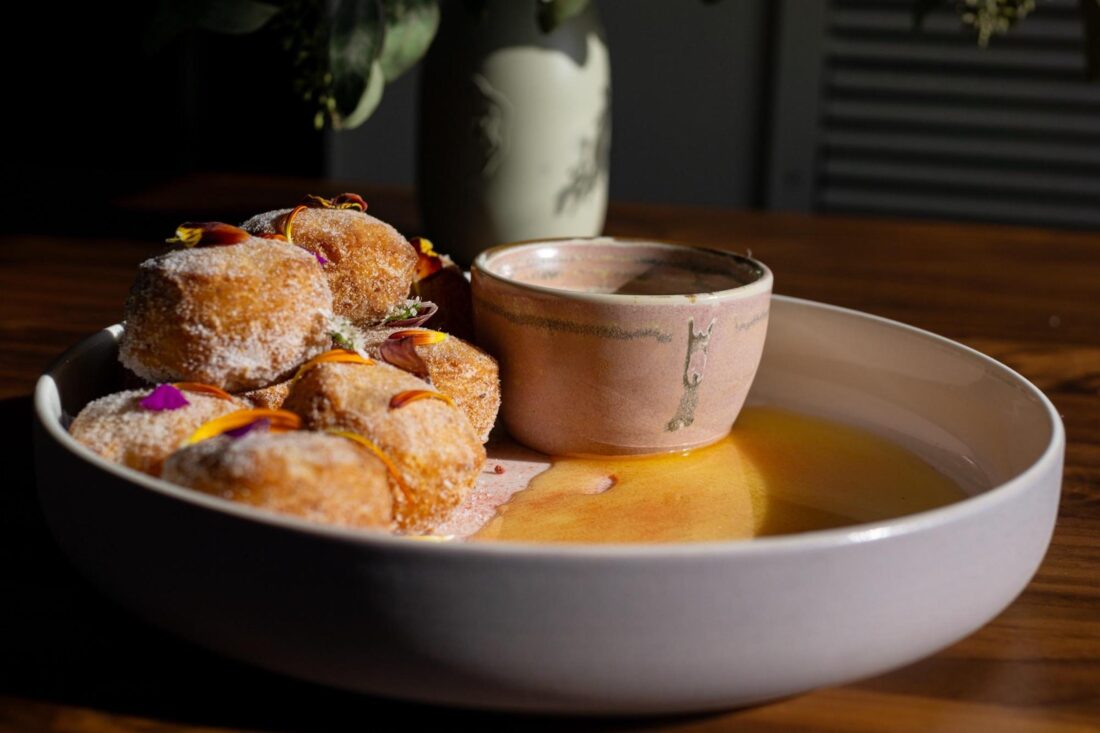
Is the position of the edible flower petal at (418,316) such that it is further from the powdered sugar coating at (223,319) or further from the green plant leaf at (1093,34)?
the green plant leaf at (1093,34)

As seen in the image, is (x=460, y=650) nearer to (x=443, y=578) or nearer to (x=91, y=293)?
(x=443, y=578)

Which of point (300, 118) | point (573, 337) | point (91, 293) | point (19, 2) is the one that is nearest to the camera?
point (573, 337)

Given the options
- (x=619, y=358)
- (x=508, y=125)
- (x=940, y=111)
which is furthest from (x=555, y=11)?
(x=940, y=111)

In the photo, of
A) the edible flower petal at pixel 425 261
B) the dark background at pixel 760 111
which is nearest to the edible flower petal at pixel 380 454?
the edible flower petal at pixel 425 261

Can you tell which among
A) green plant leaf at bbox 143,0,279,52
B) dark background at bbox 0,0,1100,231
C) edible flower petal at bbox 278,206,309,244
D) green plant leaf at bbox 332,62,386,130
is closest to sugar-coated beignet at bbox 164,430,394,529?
edible flower petal at bbox 278,206,309,244

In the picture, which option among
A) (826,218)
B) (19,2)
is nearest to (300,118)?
(19,2)
